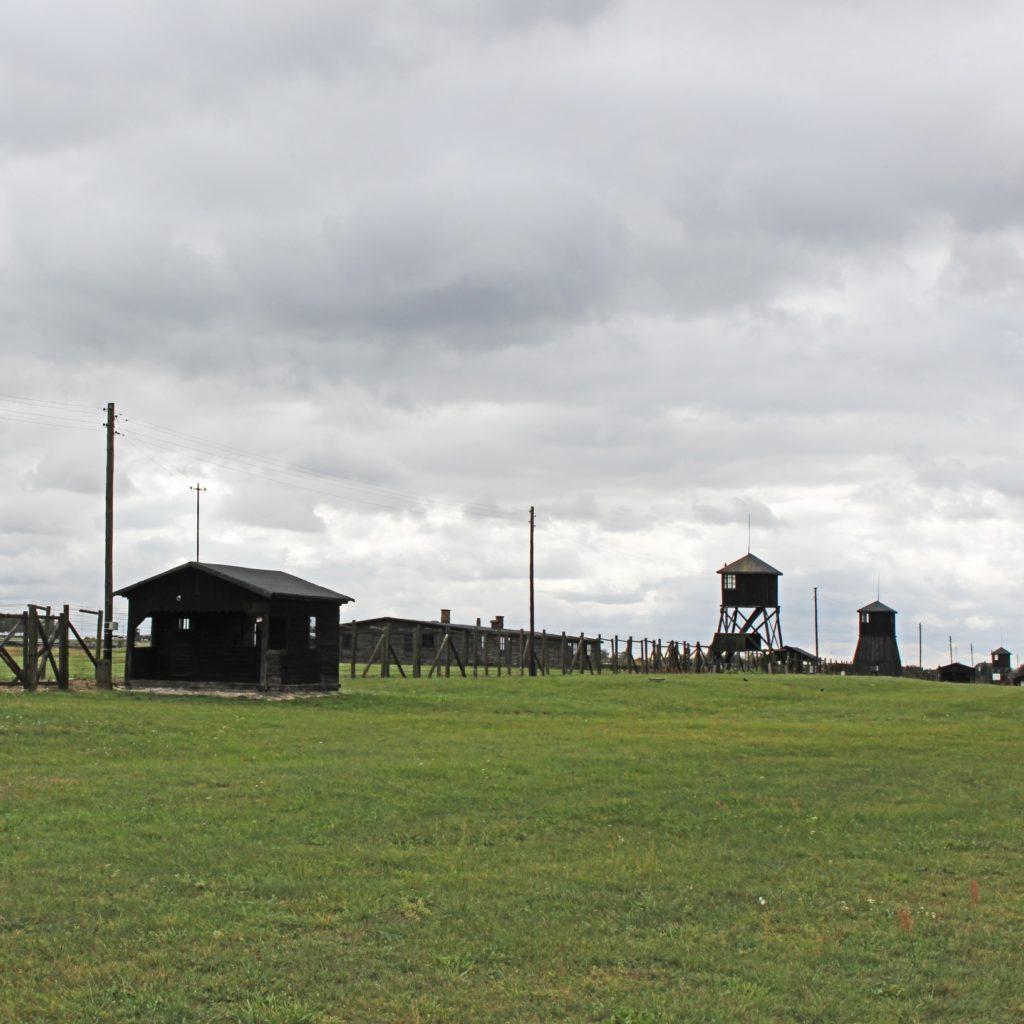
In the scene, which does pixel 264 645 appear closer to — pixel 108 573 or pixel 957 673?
pixel 108 573

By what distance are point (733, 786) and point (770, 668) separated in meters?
65.8

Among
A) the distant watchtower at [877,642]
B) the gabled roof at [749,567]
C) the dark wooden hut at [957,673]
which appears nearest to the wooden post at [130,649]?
the gabled roof at [749,567]

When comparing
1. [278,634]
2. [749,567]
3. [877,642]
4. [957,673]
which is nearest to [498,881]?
[278,634]

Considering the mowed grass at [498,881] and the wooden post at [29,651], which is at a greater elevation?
the wooden post at [29,651]

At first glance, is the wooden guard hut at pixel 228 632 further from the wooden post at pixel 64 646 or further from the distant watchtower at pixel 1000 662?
the distant watchtower at pixel 1000 662

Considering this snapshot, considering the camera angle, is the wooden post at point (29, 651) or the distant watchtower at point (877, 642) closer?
the wooden post at point (29, 651)

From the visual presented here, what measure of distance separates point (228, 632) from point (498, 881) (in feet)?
107

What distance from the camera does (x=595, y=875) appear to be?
13.1 meters

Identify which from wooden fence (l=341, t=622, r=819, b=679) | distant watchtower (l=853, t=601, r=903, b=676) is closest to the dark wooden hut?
distant watchtower (l=853, t=601, r=903, b=676)

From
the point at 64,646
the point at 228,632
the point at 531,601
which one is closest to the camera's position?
the point at 64,646

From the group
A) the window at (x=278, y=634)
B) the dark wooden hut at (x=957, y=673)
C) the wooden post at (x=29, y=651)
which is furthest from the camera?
the dark wooden hut at (x=957, y=673)

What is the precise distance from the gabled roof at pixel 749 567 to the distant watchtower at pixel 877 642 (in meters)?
25.7

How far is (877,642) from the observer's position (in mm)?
111312

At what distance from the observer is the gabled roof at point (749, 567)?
8994 cm
